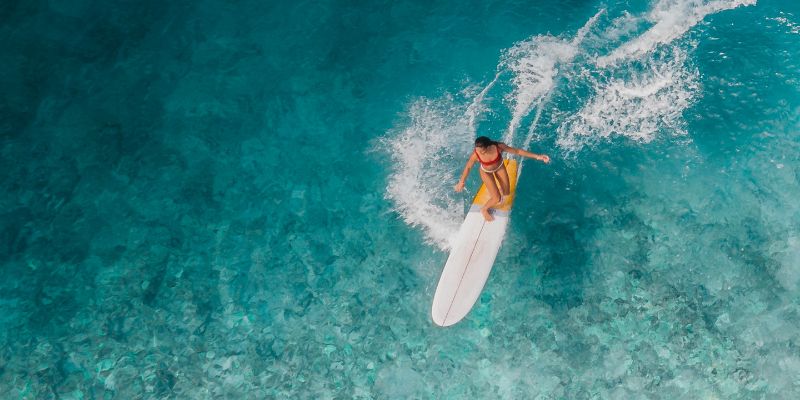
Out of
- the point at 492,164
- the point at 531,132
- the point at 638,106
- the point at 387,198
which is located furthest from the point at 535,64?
the point at 387,198

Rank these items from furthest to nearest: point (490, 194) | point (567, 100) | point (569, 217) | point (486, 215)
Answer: point (567, 100) < point (569, 217) < point (486, 215) < point (490, 194)

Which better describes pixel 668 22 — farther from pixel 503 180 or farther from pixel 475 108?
pixel 503 180

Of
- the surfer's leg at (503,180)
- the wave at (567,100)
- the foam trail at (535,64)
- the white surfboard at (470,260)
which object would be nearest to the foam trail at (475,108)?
the wave at (567,100)

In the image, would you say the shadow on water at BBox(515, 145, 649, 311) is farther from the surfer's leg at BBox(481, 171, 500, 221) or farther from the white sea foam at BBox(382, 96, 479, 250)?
the white sea foam at BBox(382, 96, 479, 250)

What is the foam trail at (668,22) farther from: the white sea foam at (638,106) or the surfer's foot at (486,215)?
the surfer's foot at (486,215)

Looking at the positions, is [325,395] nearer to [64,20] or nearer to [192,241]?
[192,241]

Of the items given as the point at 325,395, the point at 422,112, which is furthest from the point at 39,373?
the point at 422,112

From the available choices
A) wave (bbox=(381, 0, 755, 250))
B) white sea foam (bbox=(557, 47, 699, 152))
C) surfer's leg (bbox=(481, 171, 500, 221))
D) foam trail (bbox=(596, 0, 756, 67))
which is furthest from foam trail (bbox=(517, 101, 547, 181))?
foam trail (bbox=(596, 0, 756, 67))
